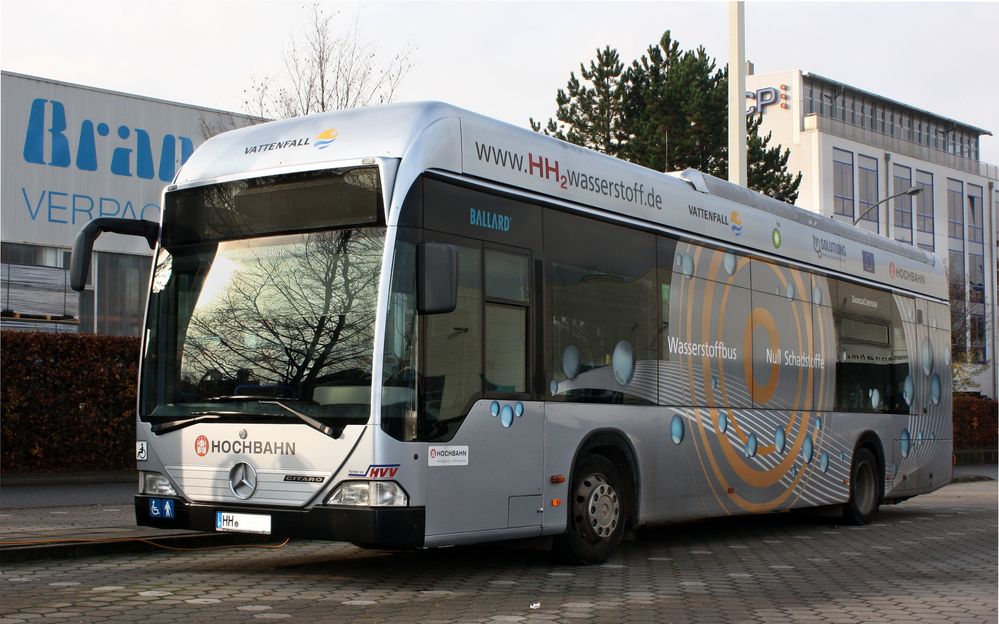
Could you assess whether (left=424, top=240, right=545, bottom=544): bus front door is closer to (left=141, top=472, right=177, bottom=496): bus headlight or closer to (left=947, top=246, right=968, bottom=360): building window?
(left=141, top=472, right=177, bottom=496): bus headlight

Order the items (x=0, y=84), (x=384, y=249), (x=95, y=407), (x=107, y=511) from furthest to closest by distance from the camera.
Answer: (x=0, y=84) < (x=95, y=407) < (x=107, y=511) < (x=384, y=249)

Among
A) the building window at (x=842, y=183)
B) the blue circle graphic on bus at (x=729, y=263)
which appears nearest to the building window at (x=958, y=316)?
the building window at (x=842, y=183)

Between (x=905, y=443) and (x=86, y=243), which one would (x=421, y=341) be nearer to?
(x=86, y=243)

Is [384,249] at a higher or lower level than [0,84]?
lower

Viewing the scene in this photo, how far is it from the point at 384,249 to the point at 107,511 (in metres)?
7.71

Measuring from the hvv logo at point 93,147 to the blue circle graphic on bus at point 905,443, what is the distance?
51.1ft

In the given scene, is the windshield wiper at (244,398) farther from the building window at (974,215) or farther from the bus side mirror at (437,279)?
the building window at (974,215)

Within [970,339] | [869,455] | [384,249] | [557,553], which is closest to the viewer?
[384,249]

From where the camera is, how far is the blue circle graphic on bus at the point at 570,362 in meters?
10.2

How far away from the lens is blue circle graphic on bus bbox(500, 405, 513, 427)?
942 cm

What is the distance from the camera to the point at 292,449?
8.73 metres

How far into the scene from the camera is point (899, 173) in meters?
71.8

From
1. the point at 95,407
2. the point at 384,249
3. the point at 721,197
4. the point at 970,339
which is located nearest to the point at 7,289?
the point at 95,407

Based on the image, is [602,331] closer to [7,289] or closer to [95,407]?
[95,407]
